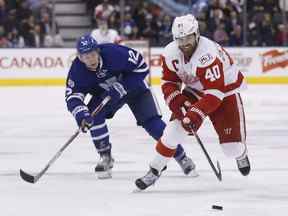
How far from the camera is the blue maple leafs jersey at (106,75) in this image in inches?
187

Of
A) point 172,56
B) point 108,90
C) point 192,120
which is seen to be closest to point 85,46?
point 108,90

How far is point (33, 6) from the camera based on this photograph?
12320mm

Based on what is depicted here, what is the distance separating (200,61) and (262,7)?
847 centimetres

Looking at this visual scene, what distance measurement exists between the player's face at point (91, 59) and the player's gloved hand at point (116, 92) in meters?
0.17

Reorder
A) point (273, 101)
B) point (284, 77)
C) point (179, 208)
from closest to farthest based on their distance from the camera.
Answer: point (179, 208)
point (273, 101)
point (284, 77)

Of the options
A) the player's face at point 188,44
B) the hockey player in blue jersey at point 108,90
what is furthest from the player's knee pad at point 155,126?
the player's face at point 188,44

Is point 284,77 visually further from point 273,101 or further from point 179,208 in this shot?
point 179,208

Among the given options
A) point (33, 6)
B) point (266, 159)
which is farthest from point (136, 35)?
point (266, 159)

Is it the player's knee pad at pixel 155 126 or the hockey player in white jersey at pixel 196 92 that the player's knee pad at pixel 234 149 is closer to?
the hockey player in white jersey at pixel 196 92

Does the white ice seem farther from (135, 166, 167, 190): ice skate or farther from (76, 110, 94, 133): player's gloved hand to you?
(76, 110, 94, 133): player's gloved hand

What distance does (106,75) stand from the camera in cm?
477

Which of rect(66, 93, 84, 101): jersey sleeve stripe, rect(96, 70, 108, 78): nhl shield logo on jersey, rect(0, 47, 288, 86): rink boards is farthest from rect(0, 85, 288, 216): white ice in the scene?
rect(0, 47, 288, 86): rink boards

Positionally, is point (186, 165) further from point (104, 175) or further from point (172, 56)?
point (172, 56)

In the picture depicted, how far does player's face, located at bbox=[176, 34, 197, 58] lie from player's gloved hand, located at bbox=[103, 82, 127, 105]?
0.61m
